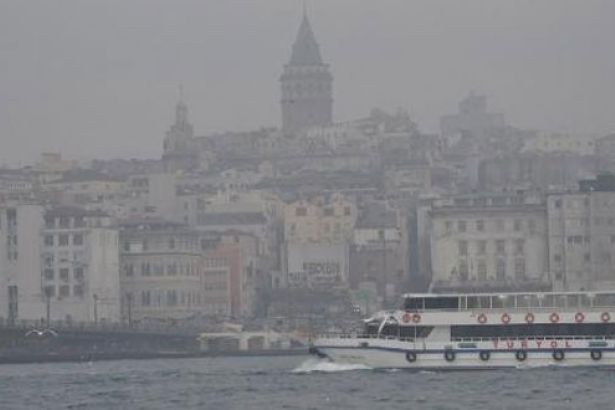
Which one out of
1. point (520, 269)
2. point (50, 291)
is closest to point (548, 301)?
point (520, 269)

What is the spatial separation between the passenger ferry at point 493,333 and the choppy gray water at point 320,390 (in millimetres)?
688

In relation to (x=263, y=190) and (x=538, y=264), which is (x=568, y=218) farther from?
(x=263, y=190)

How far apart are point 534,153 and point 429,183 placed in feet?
20.2

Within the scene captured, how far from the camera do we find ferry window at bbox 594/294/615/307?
300 ft

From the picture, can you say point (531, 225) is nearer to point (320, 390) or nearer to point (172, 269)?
point (172, 269)

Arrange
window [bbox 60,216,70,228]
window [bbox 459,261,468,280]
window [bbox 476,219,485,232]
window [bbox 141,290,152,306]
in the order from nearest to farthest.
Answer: window [bbox 459,261,468,280] < window [bbox 476,219,485,232] < window [bbox 60,216,70,228] < window [bbox 141,290,152,306]

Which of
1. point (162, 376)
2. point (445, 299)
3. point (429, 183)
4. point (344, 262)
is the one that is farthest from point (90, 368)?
point (429, 183)

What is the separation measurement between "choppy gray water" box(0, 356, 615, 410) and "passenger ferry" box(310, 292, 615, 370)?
0.69 metres

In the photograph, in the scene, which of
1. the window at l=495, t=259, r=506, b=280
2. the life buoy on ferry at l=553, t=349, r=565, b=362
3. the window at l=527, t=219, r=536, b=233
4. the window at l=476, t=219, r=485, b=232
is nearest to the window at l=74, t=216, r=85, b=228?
the window at l=476, t=219, r=485, b=232

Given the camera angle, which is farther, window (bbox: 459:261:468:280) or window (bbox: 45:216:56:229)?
window (bbox: 45:216:56:229)

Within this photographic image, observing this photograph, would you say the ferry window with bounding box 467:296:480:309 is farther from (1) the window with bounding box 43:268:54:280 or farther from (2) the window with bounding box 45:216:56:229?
(2) the window with bounding box 45:216:56:229

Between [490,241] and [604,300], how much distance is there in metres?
61.6

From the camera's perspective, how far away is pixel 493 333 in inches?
3593

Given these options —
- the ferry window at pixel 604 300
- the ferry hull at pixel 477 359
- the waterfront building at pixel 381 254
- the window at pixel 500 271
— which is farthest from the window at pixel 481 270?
the ferry hull at pixel 477 359
